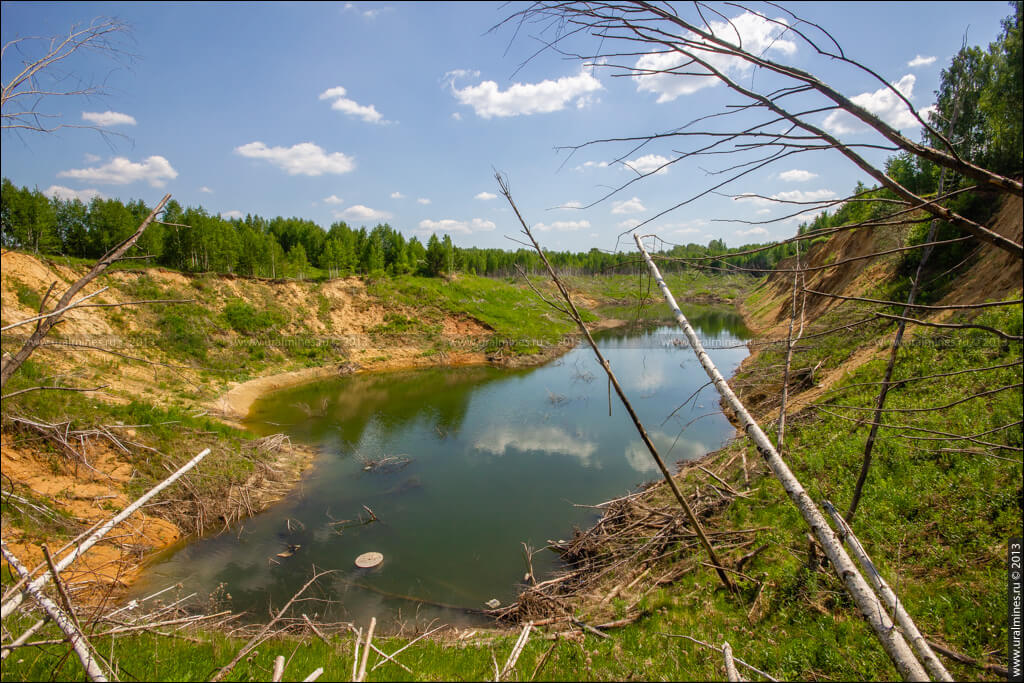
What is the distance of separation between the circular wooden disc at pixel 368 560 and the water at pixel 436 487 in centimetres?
13

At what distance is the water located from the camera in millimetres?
9156

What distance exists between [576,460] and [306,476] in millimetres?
8491

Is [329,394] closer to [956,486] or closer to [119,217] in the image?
[119,217]

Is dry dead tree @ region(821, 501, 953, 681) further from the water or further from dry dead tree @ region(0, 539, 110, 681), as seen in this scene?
dry dead tree @ region(0, 539, 110, 681)

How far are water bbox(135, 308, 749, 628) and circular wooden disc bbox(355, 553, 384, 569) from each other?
0.13m

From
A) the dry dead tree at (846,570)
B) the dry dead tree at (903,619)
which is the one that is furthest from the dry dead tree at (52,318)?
the dry dead tree at (903,619)

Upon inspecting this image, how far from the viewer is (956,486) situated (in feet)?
21.7

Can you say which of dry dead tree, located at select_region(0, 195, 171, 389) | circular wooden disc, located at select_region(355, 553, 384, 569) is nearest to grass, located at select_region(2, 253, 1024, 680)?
dry dead tree, located at select_region(0, 195, 171, 389)

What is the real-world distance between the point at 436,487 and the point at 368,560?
3.63 meters

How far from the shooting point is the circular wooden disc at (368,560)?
967 centimetres

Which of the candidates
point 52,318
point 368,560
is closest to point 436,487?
point 368,560

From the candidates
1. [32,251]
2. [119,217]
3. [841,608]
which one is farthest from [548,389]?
[119,217]

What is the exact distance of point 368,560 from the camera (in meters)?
9.82

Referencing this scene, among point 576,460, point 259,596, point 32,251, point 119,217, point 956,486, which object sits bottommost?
point 259,596
